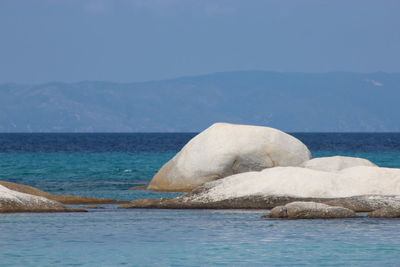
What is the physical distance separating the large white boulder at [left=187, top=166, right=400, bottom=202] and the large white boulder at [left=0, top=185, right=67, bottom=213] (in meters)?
4.57

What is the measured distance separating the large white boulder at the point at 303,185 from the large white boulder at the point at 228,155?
717cm

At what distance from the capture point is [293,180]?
30.1 metres

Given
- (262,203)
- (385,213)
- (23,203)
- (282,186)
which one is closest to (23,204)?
(23,203)

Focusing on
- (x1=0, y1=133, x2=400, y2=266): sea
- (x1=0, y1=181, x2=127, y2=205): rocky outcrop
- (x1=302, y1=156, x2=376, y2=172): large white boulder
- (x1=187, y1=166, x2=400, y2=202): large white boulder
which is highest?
(x1=302, y1=156, x2=376, y2=172): large white boulder

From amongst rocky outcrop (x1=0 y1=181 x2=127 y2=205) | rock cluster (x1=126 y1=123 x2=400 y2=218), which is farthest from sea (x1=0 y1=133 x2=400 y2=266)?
rocky outcrop (x1=0 y1=181 x2=127 y2=205)

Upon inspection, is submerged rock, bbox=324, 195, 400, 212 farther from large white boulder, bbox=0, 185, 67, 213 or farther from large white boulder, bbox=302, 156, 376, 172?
large white boulder, bbox=0, 185, 67, 213

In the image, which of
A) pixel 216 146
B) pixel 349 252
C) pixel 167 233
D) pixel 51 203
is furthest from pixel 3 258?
pixel 216 146

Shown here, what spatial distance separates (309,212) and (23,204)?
8545 millimetres

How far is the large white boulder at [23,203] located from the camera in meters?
28.1

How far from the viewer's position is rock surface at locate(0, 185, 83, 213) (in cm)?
2808

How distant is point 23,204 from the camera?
28.4m

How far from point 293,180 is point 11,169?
3609 cm

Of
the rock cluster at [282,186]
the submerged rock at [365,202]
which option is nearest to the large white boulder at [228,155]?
the rock cluster at [282,186]

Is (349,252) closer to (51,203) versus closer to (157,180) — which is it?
(51,203)
